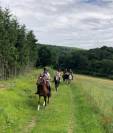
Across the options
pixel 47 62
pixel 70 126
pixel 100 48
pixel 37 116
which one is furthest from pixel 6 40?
pixel 100 48

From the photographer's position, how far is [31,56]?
9106 cm

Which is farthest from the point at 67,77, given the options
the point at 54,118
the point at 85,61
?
the point at 85,61

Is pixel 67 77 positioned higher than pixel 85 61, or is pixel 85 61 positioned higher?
pixel 67 77

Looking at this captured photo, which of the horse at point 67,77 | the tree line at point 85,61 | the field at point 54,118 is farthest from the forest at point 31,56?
the field at point 54,118

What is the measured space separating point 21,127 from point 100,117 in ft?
15.0

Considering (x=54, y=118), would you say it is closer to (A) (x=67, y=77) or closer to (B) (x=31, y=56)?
(A) (x=67, y=77)

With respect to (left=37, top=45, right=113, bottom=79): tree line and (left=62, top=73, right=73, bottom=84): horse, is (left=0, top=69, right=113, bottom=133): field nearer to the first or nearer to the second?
(left=62, top=73, right=73, bottom=84): horse

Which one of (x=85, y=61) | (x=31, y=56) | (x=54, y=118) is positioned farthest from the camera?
(x=85, y=61)

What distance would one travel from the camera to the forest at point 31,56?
52.1 meters

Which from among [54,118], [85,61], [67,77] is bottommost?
[85,61]

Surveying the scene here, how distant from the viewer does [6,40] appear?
49750 millimetres

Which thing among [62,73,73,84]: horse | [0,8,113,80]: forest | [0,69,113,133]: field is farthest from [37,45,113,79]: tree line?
[0,69,113,133]: field

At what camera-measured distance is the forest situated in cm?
5212

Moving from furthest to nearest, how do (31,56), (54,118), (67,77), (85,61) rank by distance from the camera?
(85,61)
(31,56)
(67,77)
(54,118)
